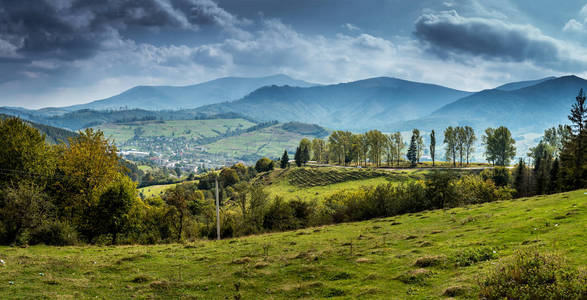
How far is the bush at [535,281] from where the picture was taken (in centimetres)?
936

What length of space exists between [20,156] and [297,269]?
3988 centimetres

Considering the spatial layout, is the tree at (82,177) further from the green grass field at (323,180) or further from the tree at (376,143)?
the tree at (376,143)

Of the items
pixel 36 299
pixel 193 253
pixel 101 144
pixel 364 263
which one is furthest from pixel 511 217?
pixel 101 144

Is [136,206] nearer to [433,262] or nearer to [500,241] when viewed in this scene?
[433,262]

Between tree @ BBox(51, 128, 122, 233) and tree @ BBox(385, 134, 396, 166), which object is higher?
tree @ BBox(385, 134, 396, 166)

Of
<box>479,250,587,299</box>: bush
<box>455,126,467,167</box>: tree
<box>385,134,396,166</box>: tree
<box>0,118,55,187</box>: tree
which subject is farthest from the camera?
<box>385,134,396,166</box>: tree

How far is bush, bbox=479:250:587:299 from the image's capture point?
9.36m

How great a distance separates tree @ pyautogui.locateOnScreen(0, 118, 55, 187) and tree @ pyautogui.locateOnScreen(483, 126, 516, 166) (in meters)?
155

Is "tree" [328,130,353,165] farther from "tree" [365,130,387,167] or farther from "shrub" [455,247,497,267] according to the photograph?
"shrub" [455,247,497,267]

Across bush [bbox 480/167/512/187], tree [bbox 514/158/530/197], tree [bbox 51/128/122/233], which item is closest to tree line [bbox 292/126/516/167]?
bush [bbox 480/167/512/187]

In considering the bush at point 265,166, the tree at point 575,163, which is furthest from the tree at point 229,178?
the tree at point 575,163

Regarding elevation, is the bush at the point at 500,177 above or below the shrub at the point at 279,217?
above

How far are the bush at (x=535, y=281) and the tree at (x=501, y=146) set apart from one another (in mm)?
150012

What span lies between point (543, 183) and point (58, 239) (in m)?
101
